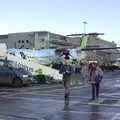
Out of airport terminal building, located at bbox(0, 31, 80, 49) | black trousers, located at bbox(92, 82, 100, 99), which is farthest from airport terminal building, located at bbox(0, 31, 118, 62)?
black trousers, located at bbox(92, 82, 100, 99)

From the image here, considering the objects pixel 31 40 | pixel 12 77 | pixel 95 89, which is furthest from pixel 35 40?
pixel 95 89

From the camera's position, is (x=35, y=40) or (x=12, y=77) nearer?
(x=12, y=77)

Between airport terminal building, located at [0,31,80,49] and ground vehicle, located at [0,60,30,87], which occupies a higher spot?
airport terminal building, located at [0,31,80,49]

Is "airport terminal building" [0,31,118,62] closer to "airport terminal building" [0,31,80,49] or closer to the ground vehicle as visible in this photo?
"airport terminal building" [0,31,80,49]

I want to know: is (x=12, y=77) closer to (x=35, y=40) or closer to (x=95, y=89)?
(x=95, y=89)

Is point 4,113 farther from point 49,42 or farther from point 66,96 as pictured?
point 49,42

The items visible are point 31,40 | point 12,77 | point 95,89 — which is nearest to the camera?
point 95,89

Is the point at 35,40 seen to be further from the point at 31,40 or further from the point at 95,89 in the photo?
the point at 95,89

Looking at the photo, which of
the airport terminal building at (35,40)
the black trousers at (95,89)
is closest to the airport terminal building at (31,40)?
the airport terminal building at (35,40)

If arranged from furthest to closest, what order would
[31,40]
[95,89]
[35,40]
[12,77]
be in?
1. [31,40]
2. [35,40]
3. [12,77]
4. [95,89]

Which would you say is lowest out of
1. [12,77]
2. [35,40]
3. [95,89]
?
[95,89]

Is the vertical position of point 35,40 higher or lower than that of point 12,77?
higher

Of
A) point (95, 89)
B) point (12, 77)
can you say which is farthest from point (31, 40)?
point (95, 89)

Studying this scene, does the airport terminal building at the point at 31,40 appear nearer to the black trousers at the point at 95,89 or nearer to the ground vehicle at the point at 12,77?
the ground vehicle at the point at 12,77
